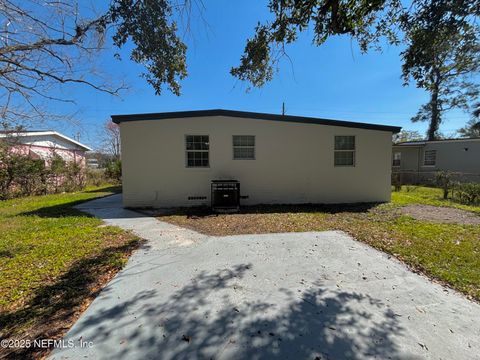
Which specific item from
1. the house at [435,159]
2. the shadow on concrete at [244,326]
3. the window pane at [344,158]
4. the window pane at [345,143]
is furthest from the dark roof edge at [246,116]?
the house at [435,159]

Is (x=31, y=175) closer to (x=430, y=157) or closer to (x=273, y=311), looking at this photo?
(x=273, y=311)

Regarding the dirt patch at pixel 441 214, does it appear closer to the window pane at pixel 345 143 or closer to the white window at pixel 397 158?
the window pane at pixel 345 143

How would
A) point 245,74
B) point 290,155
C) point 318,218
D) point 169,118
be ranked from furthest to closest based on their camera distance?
1. point 290,155
2. point 169,118
3. point 318,218
4. point 245,74

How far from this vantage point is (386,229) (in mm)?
5547

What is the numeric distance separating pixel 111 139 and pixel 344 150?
24571 mm

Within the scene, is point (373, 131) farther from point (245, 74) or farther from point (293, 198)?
point (245, 74)

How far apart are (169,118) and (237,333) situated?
7.14 metres

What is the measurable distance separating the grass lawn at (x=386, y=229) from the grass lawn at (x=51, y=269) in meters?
2.02

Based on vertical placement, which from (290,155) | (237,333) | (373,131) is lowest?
(237,333)

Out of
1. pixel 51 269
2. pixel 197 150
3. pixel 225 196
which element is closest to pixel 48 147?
pixel 197 150

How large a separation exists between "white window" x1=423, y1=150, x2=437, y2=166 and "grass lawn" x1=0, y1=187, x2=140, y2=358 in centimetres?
2079

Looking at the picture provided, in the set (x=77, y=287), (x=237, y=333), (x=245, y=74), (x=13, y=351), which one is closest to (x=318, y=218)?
(x=245, y=74)

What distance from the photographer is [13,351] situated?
1906mm

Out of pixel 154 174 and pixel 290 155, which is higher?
pixel 290 155
